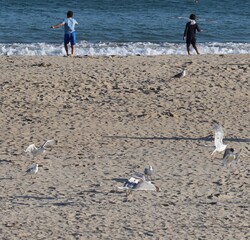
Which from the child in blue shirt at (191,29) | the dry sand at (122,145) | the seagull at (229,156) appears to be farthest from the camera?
the child in blue shirt at (191,29)

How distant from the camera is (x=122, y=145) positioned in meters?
11.7

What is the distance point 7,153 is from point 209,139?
8.79ft

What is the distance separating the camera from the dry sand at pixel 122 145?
8539 millimetres

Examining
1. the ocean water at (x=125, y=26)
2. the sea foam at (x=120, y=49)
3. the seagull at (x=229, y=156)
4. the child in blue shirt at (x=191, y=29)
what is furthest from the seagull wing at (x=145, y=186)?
the ocean water at (x=125, y=26)

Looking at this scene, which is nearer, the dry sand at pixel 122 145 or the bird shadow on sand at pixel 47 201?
the dry sand at pixel 122 145

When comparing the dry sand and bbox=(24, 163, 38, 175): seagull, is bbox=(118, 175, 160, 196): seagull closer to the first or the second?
the dry sand

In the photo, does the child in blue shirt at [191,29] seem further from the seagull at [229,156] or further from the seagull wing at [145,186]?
the seagull wing at [145,186]

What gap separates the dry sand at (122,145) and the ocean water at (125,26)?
20.3ft

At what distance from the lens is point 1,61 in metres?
17.1

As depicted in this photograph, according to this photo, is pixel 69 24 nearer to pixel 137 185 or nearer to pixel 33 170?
pixel 33 170

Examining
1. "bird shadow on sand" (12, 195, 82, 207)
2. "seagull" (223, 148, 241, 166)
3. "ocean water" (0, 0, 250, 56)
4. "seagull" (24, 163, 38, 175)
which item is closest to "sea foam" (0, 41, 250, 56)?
"ocean water" (0, 0, 250, 56)

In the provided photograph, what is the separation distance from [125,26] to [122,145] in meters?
18.3

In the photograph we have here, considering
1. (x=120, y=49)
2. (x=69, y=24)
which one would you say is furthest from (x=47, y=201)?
(x=120, y=49)

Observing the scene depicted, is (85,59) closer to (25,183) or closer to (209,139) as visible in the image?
(209,139)
